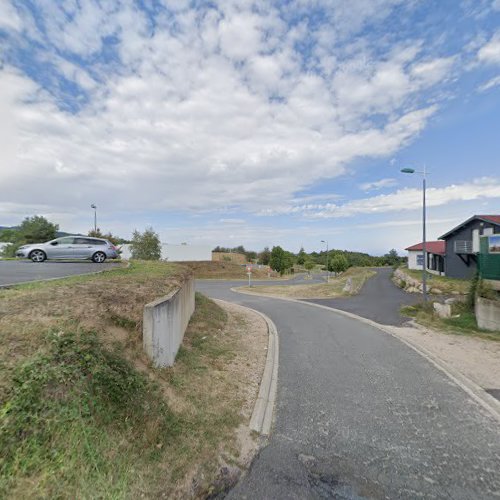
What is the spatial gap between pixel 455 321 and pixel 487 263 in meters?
2.91

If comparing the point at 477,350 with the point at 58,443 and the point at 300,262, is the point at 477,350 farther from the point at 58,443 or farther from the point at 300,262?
the point at 300,262

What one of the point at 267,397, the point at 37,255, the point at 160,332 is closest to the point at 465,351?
the point at 267,397

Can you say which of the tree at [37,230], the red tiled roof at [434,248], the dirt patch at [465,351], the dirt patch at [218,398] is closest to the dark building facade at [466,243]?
the red tiled roof at [434,248]

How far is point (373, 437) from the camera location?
4191 millimetres

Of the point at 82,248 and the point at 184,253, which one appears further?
the point at 184,253

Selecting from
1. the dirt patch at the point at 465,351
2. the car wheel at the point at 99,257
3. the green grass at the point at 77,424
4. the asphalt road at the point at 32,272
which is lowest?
the dirt patch at the point at 465,351

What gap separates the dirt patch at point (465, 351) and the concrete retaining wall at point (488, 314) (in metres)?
1.71

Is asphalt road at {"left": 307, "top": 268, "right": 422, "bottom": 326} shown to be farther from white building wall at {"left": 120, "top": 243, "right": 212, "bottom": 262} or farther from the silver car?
white building wall at {"left": 120, "top": 243, "right": 212, "bottom": 262}

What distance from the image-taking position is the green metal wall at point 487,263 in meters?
12.1

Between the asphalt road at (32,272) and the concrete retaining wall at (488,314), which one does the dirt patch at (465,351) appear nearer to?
the concrete retaining wall at (488,314)

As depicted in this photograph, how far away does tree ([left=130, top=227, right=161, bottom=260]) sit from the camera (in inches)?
1582

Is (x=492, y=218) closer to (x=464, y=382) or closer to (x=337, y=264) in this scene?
(x=464, y=382)

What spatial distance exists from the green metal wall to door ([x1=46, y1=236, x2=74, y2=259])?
67.0 feet

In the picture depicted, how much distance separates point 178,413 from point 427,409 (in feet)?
14.0
